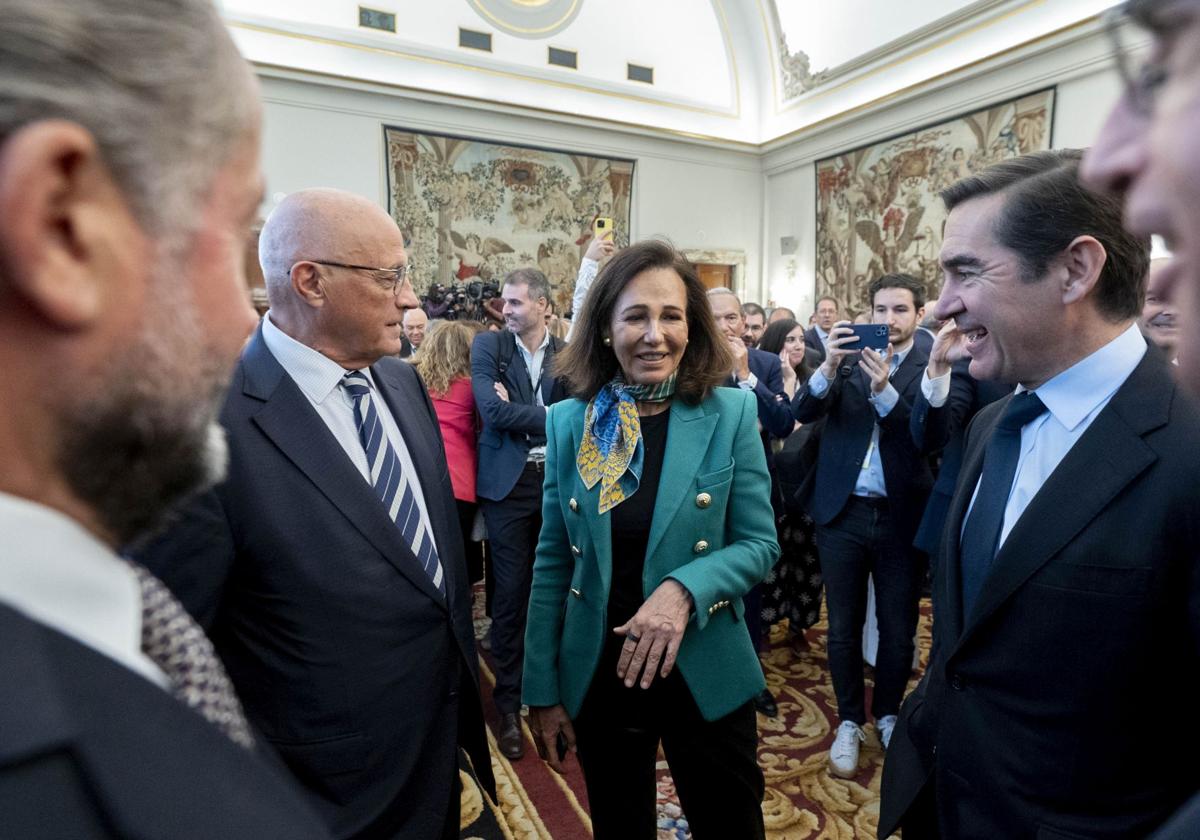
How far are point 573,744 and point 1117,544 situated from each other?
1313mm

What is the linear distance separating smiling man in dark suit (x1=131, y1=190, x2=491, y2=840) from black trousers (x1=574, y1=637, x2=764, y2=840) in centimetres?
36

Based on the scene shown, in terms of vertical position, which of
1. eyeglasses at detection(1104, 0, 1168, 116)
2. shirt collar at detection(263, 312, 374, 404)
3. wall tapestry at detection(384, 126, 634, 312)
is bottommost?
shirt collar at detection(263, 312, 374, 404)

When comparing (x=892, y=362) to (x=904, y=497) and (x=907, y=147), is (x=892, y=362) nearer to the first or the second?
(x=904, y=497)

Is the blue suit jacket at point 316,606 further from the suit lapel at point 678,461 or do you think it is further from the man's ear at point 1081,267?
the man's ear at point 1081,267

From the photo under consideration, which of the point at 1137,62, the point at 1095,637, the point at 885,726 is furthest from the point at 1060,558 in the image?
the point at 885,726

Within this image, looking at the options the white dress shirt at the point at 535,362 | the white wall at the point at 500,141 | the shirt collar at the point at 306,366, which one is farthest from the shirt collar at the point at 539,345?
the white wall at the point at 500,141

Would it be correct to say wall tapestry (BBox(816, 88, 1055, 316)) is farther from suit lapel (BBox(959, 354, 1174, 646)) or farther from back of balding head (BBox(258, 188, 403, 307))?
back of balding head (BBox(258, 188, 403, 307))

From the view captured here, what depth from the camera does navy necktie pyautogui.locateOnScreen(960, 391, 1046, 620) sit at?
1.35m

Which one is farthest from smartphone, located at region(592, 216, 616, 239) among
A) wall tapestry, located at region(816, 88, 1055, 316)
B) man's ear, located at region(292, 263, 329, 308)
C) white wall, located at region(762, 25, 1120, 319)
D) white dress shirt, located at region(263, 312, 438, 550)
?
wall tapestry, located at region(816, 88, 1055, 316)

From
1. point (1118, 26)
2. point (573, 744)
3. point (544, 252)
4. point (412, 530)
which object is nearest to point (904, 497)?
point (573, 744)

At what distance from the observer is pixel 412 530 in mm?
1563

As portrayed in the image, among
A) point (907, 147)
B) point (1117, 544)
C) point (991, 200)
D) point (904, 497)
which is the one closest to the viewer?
point (1117, 544)

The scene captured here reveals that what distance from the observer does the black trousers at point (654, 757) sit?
66.8 inches

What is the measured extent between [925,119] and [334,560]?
11.5 meters
